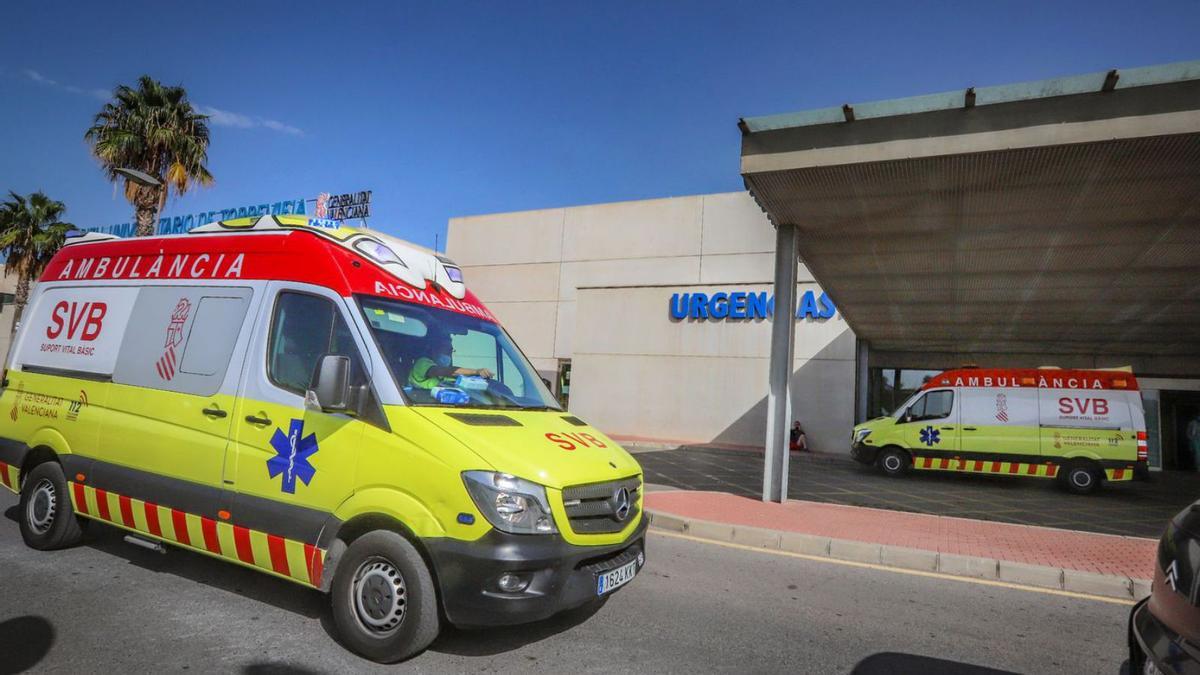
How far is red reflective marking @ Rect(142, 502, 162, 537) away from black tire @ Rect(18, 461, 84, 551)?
1.07 meters

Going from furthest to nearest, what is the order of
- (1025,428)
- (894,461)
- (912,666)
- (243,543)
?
(894,461) < (1025,428) < (243,543) < (912,666)

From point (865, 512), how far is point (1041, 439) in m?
7.23

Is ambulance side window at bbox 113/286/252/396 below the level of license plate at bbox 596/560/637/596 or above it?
above

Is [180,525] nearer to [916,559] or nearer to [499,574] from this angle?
[499,574]

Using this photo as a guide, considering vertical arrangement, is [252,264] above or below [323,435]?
above

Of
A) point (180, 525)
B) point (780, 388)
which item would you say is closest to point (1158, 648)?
point (180, 525)

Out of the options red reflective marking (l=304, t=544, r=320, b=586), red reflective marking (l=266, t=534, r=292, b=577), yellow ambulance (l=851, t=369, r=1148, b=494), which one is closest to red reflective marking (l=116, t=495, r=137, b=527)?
red reflective marking (l=266, t=534, r=292, b=577)

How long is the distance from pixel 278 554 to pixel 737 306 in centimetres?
1893

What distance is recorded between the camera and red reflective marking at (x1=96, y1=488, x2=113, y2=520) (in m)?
4.58

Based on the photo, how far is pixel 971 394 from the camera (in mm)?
14133

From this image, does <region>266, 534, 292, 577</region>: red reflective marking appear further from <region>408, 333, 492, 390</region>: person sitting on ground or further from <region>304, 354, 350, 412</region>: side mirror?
<region>408, 333, 492, 390</region>: person sitting on ground

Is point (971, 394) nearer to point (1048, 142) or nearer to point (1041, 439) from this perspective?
point (1041, 439)

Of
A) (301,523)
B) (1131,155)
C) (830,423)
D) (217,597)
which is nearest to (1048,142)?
(1131,155)

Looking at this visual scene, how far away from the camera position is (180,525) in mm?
4184
